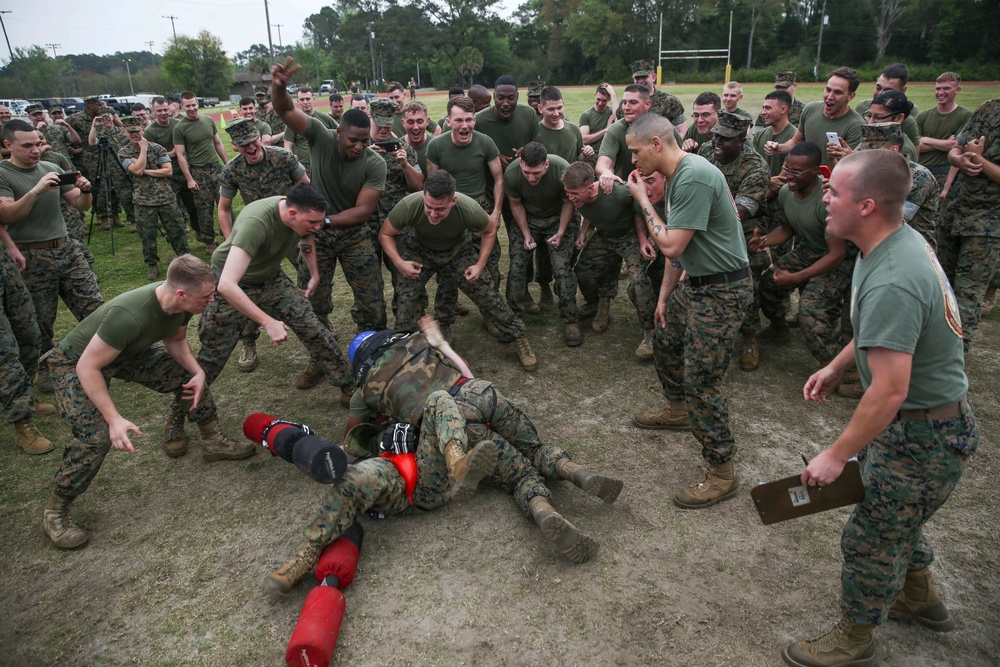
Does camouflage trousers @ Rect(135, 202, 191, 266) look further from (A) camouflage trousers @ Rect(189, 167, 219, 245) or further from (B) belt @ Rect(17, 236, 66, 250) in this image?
(B) belt @ Rect(17, 236, 66, 250)

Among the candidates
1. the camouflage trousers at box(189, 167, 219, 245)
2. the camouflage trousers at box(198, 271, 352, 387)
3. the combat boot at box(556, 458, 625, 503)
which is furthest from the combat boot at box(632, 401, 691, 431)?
the camouflage trousers at box(189, 167, 219, 245)

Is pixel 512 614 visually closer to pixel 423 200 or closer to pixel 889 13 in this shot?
pixel 423 200

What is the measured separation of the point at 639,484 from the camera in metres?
4.17

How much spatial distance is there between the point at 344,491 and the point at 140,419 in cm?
286

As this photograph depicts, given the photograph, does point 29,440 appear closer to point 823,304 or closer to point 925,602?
point 925,602

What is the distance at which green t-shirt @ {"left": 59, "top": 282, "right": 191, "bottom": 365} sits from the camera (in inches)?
148

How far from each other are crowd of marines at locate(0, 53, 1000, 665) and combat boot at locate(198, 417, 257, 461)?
0.02 metres

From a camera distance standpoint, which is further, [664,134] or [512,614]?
[664,134]

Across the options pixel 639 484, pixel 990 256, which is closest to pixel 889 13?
pixel 990 256

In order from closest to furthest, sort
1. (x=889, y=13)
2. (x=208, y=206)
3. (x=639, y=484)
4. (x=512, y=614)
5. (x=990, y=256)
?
(x=512, y=614), (x=639, y=484), (x=990, y=256), (x=208, y=206), (x=889, y=13)

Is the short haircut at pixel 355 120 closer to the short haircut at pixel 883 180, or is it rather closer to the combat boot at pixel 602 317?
the combat boot at pixel 602 317

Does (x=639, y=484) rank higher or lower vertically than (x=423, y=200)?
lower

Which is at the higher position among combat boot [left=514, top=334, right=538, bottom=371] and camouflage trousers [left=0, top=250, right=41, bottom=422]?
camouflage trousers [left=0, top=250, right=41, bottom=422]

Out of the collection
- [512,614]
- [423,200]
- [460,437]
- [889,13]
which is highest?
[889,13]
